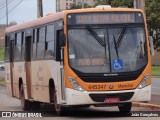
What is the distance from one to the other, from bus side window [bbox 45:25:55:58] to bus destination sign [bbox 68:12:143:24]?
122 cm

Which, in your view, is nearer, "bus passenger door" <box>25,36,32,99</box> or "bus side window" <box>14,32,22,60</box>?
"bus passenger door" <box>25,36,32,99</box>

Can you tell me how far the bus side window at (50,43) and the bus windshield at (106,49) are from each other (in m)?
1.21

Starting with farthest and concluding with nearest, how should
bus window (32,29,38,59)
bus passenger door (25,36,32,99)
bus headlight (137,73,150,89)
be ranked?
bus passenger door (25,36,32,99) → bus window (32,29,38,59) → bus headlight (137,73,150,89)

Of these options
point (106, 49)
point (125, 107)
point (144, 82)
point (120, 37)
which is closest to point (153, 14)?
point (125, 107)

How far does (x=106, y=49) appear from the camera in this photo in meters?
16.6

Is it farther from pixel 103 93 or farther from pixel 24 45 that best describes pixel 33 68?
pixel 103 93

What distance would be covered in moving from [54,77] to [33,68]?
2655mm

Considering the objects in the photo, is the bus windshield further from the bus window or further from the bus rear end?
the bus window

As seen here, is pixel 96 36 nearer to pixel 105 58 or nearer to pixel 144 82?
pixel 105 58

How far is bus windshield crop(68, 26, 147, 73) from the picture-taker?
16.4 metres

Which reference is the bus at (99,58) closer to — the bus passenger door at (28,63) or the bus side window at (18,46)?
the bus passenger door at (28,63)

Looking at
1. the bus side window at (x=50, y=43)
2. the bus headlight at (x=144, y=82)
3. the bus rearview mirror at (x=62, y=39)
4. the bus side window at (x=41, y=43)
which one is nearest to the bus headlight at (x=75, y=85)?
the bus rearview mirror at (x=62, y=39)

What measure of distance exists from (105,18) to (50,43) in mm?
2036

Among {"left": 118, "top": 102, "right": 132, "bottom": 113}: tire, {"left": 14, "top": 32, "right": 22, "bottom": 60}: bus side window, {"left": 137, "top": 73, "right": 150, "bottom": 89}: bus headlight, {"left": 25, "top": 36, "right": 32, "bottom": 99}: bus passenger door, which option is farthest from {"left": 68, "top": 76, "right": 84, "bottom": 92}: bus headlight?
{"left": 14, "top": 32, "right": 22, "bottom": 60}: bus side window
